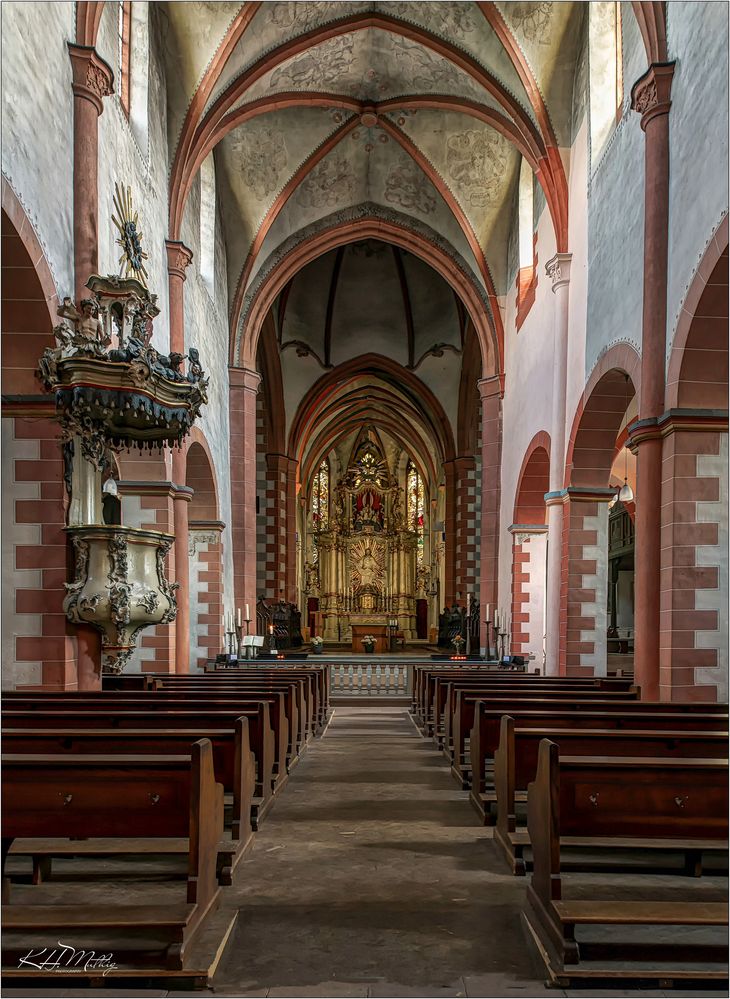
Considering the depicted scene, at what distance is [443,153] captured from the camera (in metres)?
16.9

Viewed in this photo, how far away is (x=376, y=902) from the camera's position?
437 cm

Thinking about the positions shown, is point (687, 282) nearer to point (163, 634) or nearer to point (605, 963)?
point (605, 963)

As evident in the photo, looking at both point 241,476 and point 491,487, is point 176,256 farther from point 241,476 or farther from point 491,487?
point 491,487

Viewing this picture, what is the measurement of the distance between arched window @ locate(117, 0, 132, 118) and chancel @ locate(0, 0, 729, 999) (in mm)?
83

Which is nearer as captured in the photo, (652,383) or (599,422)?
(652,383)

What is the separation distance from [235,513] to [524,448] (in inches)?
248

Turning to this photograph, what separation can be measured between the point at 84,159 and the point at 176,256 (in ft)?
14.3

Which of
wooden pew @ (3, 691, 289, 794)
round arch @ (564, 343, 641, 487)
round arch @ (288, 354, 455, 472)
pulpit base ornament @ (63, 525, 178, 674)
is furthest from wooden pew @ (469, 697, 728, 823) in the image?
round arch @ (288, 354, 455, 472)

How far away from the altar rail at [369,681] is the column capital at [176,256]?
24.7 feet

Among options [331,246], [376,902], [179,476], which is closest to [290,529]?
[331,246]

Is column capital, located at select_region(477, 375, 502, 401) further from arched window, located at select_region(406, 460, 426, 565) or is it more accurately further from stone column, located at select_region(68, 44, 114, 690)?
arched window, located at select_region(406, 460, 426, 565)

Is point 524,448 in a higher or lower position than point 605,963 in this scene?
higher

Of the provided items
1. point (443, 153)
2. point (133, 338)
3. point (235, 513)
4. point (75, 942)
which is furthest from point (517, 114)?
point (75, 942)

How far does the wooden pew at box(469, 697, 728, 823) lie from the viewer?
5.81 m
